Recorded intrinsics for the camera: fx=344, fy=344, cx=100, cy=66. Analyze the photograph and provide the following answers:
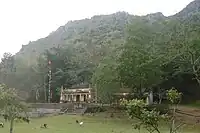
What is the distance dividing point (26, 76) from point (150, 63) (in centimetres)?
3921

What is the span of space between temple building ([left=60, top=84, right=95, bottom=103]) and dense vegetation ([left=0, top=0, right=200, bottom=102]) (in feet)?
10.3

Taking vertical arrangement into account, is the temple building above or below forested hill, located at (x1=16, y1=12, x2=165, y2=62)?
below

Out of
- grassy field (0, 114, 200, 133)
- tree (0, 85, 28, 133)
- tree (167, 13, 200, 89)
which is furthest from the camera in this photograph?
tree (167, 13, 200, 89)

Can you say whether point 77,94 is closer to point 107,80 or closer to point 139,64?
point 107,80

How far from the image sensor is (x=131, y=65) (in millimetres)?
38500

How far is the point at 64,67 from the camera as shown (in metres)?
68.1

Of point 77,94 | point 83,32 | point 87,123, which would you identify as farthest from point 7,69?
point 83,32

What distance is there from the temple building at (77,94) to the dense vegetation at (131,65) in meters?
3.15

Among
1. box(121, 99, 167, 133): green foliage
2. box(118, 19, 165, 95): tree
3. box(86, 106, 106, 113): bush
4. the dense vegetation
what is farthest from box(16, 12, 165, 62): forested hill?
box(121, 99, 167, 133): green foliage

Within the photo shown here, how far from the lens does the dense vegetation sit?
36750mm

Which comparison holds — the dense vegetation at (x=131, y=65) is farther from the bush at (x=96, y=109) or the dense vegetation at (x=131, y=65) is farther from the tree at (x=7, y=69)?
the bush at (x=96, y=109)

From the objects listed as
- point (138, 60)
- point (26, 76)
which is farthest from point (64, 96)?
point (138, 60)

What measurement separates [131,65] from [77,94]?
22.2m

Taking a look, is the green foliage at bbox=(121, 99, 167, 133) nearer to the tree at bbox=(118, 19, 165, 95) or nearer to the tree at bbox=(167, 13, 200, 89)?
the tree at bbox=(167, 13, 200, 89)
